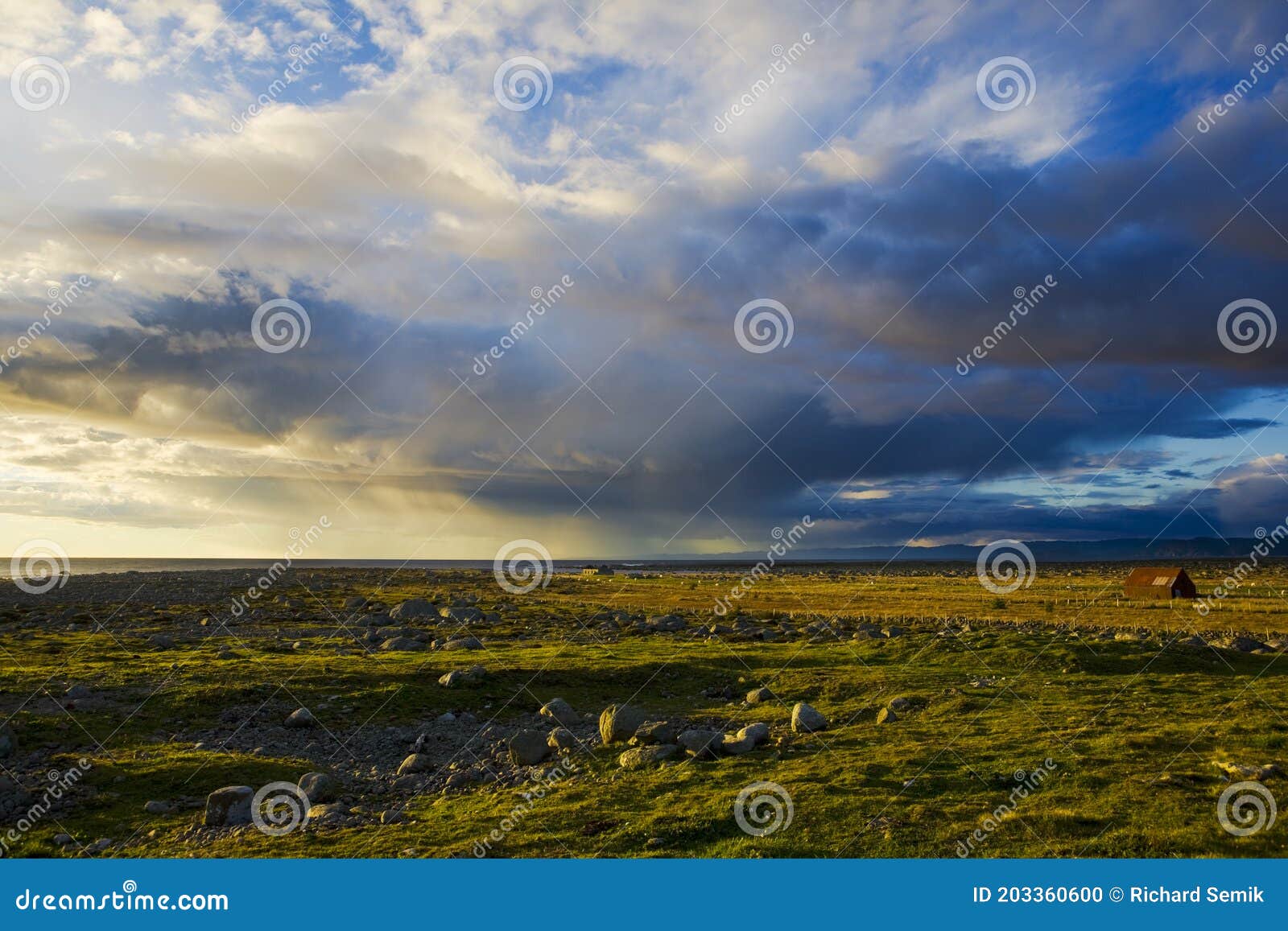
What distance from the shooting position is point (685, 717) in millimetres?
28469

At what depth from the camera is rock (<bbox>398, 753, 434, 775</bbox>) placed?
2237 centimetres

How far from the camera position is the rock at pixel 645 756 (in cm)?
2137

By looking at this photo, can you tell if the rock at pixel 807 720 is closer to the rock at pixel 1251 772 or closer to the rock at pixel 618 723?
the rock at pixel 618 723

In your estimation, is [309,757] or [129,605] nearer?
[309,757]

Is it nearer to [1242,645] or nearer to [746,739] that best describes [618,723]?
[746,739]

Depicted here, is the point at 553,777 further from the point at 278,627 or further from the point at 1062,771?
the point at 278,627

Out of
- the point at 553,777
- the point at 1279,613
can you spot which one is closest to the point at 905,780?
the point at 553,777

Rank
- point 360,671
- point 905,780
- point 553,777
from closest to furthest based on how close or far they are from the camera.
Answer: point 905,780 → point 553,777 → point 360,671

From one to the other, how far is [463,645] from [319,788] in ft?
82.6

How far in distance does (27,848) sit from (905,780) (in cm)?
2067

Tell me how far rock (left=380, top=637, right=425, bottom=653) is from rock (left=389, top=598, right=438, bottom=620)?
53.2 ft

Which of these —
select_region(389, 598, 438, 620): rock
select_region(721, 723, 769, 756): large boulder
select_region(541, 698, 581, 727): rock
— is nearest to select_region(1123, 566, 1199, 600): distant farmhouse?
select_region(721, 723, 769, 756): large boulder

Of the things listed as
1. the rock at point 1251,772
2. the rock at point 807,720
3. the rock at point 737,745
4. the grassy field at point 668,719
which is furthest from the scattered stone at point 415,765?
the rock at point 1251,772

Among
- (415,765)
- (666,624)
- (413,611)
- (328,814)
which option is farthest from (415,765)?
(413,611)
